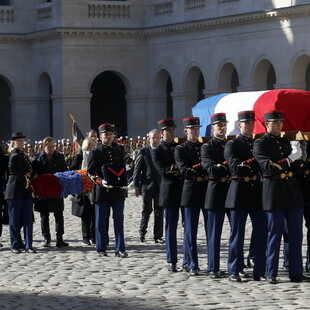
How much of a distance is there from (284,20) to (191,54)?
214 inches

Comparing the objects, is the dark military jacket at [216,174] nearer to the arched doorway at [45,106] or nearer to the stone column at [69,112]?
the stone column at [69,112]

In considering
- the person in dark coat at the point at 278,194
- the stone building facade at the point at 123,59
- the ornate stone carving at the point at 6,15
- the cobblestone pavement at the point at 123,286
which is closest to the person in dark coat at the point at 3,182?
the cobblestone pavement at the point at 123,286

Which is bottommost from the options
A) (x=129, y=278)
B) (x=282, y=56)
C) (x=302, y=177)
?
(x=129, y=278)

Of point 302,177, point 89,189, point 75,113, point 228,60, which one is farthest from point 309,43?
point 302,177

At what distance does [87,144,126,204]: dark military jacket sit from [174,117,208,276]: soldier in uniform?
2.27 meters

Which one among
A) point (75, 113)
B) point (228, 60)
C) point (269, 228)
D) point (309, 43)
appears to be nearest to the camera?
point (269, 228)

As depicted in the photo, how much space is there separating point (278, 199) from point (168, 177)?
2.18 m

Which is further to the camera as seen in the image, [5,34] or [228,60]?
[5,34]

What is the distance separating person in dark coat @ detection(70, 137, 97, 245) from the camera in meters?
20.6

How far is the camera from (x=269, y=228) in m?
15.6

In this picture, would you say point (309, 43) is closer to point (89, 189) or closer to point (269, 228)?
point (89, 189)

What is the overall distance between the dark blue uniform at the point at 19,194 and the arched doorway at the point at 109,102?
28978 millimetres

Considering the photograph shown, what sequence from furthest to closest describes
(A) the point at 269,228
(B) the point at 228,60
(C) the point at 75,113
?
(C) the point at 75,113, (B) the point at 228,60, (A) the point at 269,228

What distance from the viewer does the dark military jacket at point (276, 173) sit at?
50.5 ft
